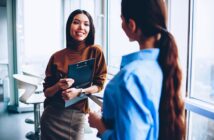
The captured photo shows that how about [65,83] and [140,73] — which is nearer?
[140,73]

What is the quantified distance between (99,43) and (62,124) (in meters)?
2.01

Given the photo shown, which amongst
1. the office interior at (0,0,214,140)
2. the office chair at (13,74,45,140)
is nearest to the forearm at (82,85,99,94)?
the office interior at (0,0,214,140)

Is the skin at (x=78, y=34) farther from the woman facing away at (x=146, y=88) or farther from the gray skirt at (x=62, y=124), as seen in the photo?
the woman facing away at (x=146, y=88)

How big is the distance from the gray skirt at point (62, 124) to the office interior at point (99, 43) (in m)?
0.68

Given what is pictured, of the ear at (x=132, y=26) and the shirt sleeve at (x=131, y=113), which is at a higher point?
the ear at (x=132, y=26)

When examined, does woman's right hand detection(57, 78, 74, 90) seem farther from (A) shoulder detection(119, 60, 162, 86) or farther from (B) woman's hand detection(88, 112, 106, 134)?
(A) shoulder detection(119, 60, 162, 86)

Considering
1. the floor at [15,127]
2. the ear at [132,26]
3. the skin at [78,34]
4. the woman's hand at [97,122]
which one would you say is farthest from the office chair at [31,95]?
the ear at [132,26]

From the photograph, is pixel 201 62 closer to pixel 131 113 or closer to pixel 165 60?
pixel 165 60

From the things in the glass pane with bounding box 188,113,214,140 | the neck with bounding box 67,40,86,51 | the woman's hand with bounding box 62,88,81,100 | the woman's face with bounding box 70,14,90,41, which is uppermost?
the woman's face with bounding box 70,14,90,41

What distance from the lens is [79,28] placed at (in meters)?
1.59

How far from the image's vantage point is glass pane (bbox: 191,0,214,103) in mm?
1773

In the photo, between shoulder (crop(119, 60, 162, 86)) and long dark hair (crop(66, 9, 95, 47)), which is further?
long dark hair (crop(66, 9, 95, 47))

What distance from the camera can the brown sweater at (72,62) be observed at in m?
1.58

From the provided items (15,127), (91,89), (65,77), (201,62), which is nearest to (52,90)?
(65,77)
